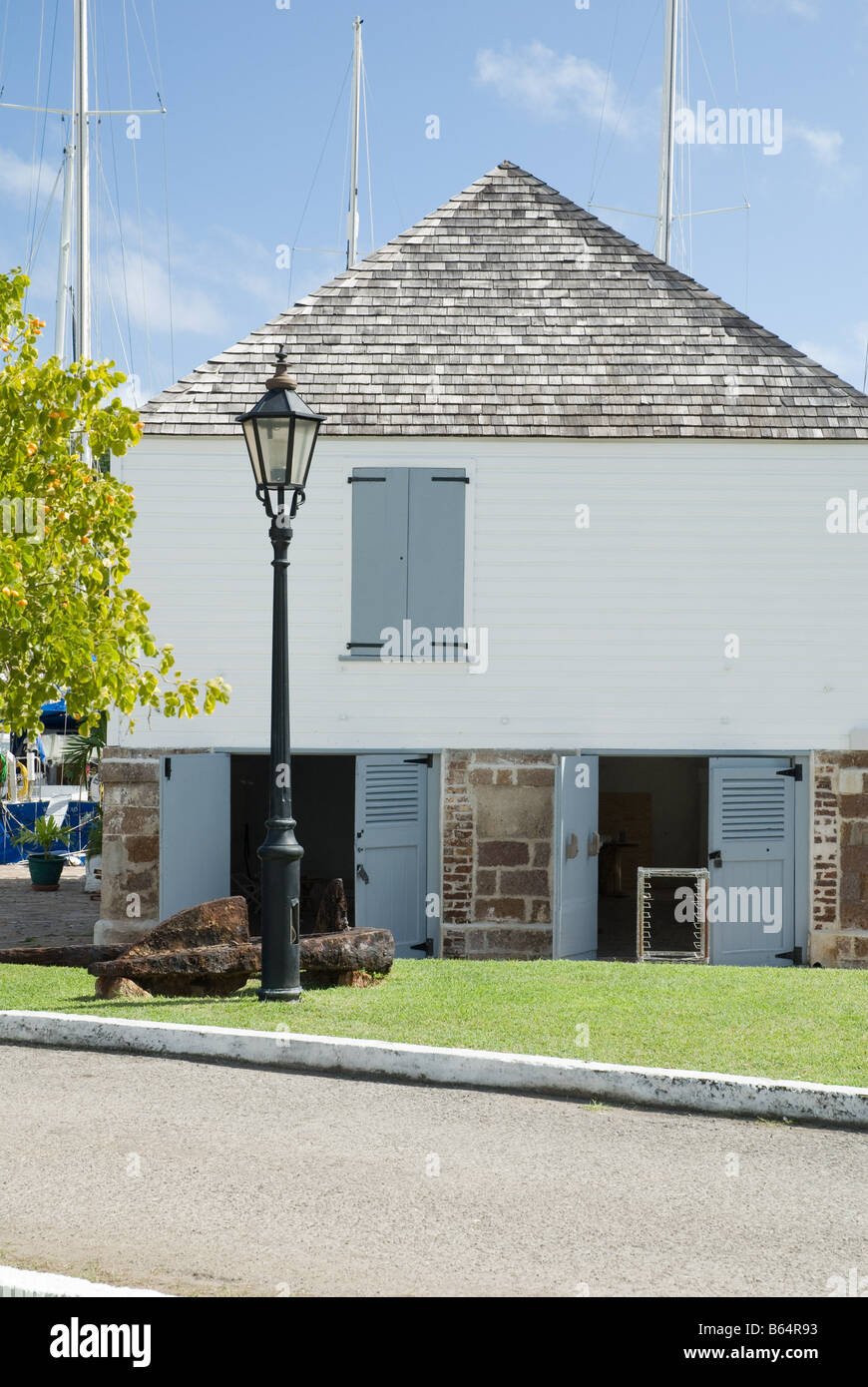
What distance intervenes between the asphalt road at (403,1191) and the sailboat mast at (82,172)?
16.9m

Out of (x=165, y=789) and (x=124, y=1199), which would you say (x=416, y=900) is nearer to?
(x=165, y=789)

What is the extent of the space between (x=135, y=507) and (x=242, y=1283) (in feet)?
32.7

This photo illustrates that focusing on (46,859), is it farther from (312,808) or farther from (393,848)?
(393,848)

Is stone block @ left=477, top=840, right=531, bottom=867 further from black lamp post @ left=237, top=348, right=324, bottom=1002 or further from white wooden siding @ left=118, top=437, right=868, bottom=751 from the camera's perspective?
black lamp post @ left=237, top=348, right=324, bottom=1002

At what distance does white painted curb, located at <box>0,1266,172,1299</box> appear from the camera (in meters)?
4.05

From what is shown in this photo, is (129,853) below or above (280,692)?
below

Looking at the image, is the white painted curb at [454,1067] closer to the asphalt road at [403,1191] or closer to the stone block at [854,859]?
the asphalt road at [403,1191]

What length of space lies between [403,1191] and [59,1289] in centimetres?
157

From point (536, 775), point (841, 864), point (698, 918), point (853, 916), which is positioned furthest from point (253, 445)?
point (853, 916)

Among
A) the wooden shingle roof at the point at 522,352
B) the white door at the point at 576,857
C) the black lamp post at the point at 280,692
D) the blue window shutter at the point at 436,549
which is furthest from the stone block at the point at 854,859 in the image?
the black lamp post at the point at 280,692

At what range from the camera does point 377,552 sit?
1313 cm

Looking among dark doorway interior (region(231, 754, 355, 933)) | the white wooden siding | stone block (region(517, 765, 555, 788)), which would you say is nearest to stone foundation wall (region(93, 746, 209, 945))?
the white wooden siding

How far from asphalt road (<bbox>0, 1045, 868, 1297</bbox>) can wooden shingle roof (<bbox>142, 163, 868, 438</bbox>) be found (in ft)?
26.4

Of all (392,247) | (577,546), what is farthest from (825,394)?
(392,247)
